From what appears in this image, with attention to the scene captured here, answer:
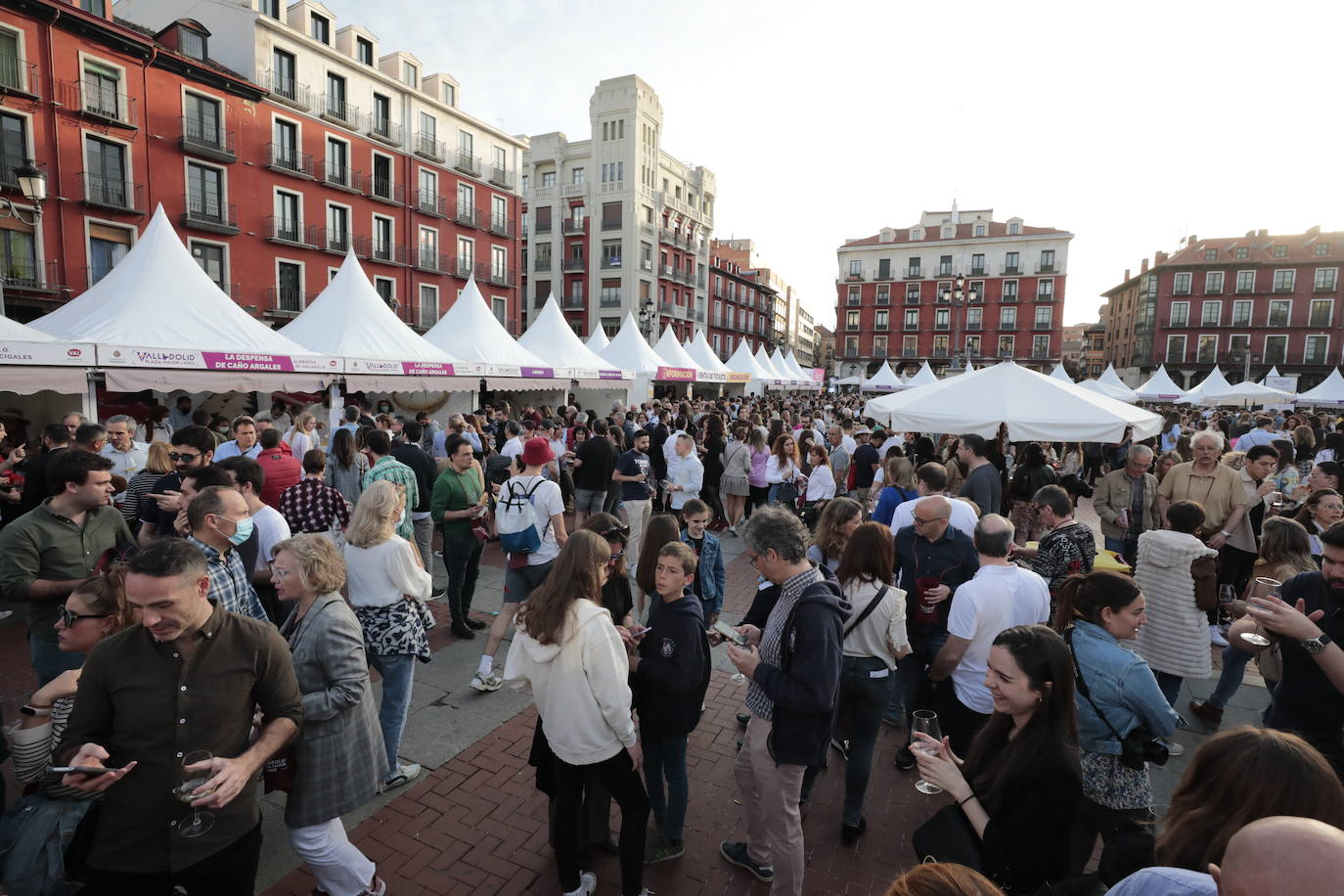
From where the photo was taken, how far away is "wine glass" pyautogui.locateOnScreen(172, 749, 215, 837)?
1.86 m

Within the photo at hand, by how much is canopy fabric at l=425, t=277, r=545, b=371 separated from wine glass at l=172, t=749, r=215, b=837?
40.3ft

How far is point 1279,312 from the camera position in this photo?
155ft

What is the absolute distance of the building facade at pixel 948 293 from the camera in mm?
54031

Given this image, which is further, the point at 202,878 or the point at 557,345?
the point at 557,345

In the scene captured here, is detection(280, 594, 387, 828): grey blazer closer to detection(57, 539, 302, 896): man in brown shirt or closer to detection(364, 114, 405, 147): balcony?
detection(57, 539, 302, 896): man in brown shirt

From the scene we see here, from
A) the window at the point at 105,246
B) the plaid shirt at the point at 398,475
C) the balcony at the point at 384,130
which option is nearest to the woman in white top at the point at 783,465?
the plaid shirt at the point at 398,475

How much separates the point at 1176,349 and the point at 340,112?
59665 millimetres

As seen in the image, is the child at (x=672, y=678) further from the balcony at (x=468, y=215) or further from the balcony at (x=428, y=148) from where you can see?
the balcony at (x=468, y=215)

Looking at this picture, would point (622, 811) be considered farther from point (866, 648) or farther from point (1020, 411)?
point (1020, 411)

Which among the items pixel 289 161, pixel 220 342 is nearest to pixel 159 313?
pixel 220 342

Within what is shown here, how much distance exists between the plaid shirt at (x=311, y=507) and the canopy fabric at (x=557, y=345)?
38.3 ft

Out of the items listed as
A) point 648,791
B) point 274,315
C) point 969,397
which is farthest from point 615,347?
point 648,791

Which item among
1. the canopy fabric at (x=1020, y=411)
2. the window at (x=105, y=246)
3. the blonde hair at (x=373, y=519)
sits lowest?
the blonde hair at (x=373, y=519)

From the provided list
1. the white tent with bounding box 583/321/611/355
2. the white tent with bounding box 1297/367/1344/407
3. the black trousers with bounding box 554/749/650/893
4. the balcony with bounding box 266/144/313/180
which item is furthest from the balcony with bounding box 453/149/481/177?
the white tent with bounding box 1297/367/1344/407
